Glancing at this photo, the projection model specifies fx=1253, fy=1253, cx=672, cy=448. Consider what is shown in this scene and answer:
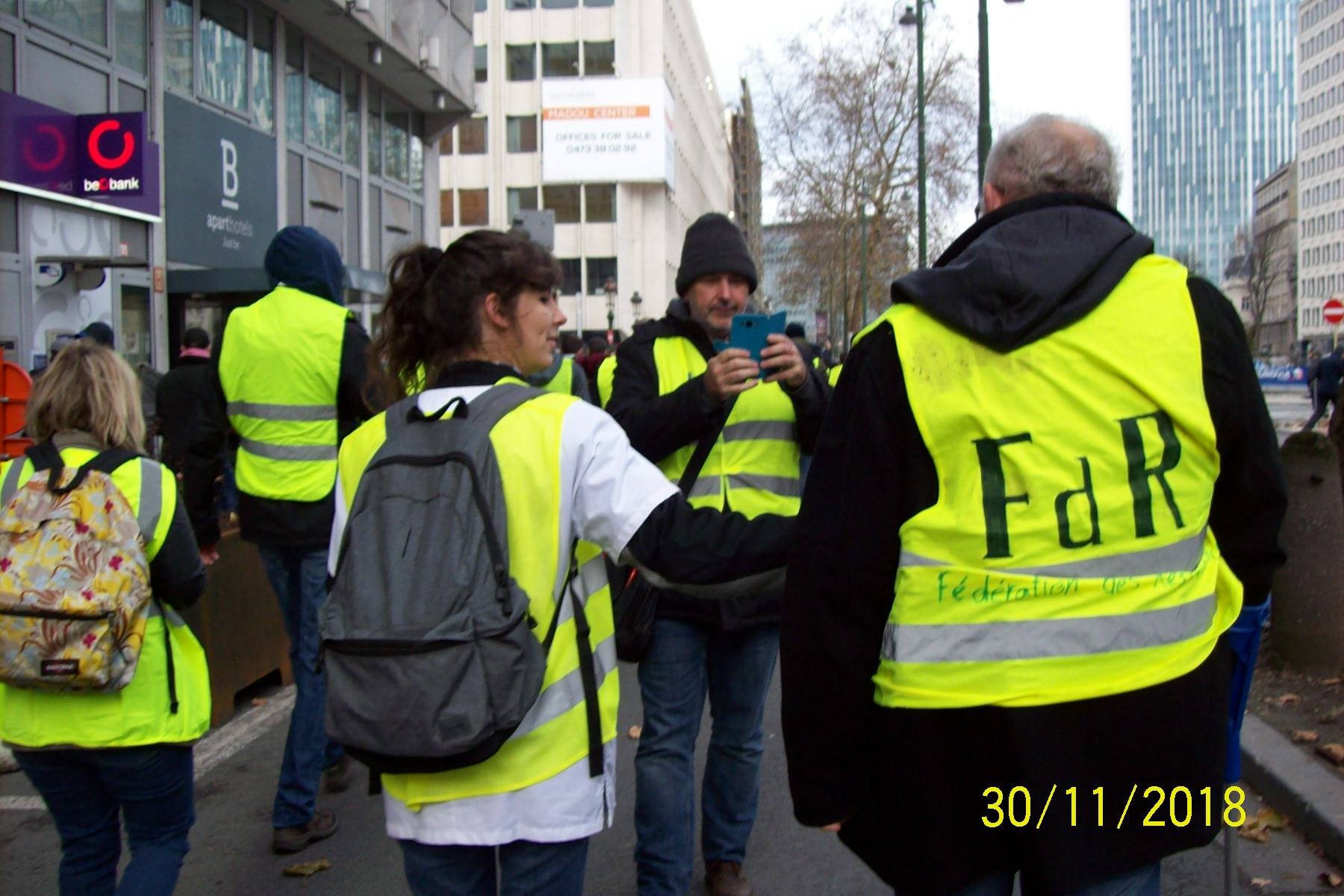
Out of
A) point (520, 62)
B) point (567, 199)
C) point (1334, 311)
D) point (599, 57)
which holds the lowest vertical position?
point (1334, 311)

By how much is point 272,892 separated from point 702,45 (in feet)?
279

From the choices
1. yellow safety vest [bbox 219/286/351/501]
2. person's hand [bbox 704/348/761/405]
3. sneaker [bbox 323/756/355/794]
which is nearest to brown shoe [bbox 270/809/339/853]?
sneaker [bbox 323/756/355/794]

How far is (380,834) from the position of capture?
4.75 meters

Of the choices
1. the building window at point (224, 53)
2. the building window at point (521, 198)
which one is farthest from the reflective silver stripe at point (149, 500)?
the building window at point (521, 198)

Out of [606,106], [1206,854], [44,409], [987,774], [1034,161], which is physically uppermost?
[606,106]

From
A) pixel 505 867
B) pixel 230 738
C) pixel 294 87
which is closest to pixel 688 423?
pixel 505 867

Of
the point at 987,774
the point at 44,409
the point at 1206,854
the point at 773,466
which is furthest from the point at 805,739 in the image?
the point at 1206,854

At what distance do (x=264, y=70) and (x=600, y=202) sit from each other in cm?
4172

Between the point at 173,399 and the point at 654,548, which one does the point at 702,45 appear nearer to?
the point at 173,399

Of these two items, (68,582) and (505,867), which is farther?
(68,582)

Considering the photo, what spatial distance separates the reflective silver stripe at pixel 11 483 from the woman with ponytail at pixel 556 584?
122cm

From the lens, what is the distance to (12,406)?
6.83 meters

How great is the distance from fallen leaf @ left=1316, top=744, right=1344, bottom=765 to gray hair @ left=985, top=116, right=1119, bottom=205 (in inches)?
157

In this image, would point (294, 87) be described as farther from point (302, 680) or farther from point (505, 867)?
point (505, 867)
